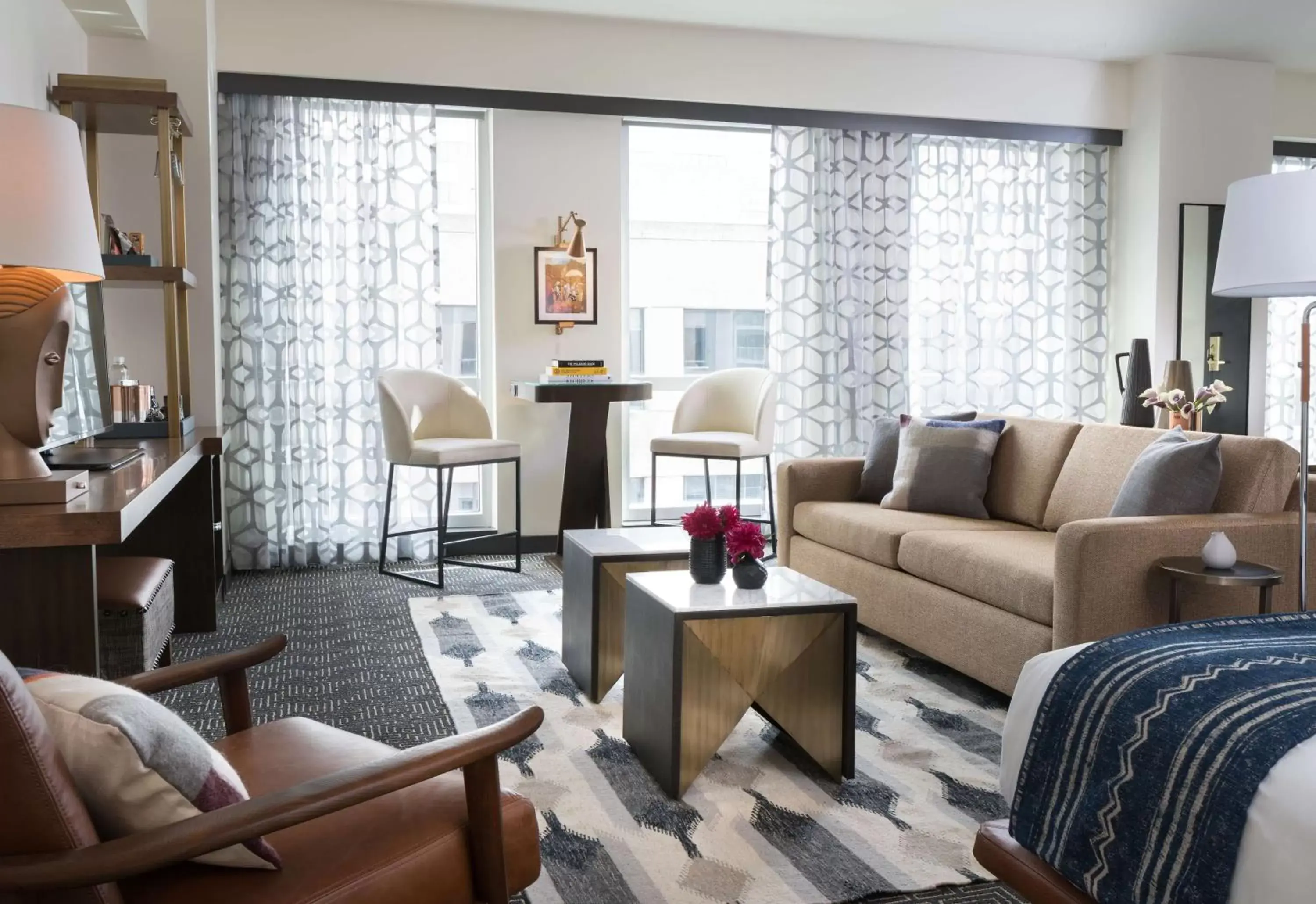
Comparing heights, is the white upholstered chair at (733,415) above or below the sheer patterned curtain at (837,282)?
below

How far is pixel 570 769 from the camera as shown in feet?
9.02

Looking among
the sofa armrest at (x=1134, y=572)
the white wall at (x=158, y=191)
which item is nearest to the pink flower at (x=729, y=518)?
the sofa armrest at (x=1134, y=572)

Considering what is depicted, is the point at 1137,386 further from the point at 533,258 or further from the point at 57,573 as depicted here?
the point at 57,573

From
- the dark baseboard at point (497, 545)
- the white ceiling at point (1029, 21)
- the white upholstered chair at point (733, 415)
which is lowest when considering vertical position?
the dark baseboard at point (497, 545)

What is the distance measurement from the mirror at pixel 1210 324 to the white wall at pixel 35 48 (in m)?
5.64

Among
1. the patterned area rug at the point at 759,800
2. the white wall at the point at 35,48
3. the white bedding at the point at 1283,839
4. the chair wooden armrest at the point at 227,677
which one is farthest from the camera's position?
the white wall at the point at 35,48

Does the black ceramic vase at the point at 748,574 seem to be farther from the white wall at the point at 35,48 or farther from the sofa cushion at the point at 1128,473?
the white wall at the point at 35,48

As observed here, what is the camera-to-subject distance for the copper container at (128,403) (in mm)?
4125

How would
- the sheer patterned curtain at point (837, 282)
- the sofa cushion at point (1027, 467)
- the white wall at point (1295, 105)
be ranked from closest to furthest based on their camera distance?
the sofa cushion at point (1027, 467)
the sheer patterned curtain at point (837, 282)
the white wall at point (1295, 105)

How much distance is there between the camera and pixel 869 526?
13.3ft

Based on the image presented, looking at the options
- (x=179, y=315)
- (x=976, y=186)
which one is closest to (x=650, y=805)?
(x=179, y=315)

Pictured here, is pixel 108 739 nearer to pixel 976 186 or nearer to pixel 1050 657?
pixel 1050 657

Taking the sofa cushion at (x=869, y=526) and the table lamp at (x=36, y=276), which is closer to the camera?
the table lamp at (x=36, y=276)

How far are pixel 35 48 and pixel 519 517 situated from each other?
8.62ft
